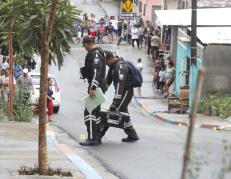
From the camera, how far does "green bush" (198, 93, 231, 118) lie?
2439 cm

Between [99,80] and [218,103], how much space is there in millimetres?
11972

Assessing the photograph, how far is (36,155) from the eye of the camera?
12281 millimetres

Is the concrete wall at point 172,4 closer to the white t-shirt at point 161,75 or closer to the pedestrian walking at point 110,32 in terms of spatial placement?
the pedestrian walking at point 110,32

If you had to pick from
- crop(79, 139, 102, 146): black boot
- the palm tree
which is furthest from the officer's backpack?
the palm tree

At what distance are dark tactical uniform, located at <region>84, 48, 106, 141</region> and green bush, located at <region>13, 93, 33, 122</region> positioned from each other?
497cm

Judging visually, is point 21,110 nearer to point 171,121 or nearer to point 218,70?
point 171,121

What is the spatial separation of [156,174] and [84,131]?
6759 millimetres

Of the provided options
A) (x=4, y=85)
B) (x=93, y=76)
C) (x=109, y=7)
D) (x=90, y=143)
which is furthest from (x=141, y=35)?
(x=93, y=76)

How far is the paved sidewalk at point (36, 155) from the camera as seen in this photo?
1077cm

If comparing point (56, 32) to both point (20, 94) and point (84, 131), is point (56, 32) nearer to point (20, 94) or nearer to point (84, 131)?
point (84, 131)

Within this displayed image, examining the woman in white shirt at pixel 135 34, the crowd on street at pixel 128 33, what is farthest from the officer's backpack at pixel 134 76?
the woman in white shirt at pixel 135 34

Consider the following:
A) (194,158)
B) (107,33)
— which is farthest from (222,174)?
(107,33)

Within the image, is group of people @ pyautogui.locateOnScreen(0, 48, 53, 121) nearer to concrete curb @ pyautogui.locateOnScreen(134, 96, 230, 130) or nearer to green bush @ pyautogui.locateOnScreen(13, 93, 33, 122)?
green bush @ pyautogui.locateOnScreen(13, 93, 33, 122)

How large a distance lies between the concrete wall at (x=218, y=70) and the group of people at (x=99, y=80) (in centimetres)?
1287
